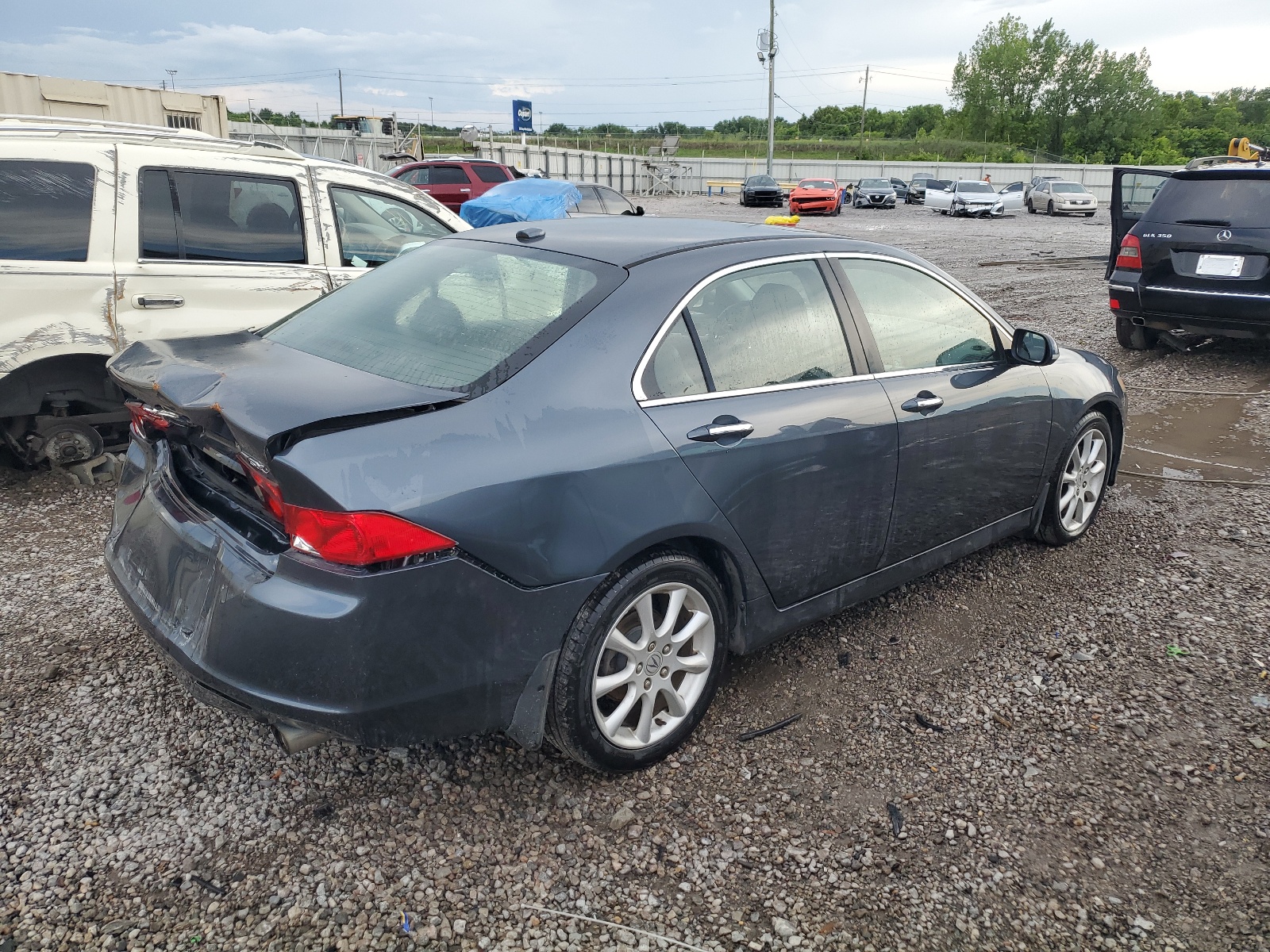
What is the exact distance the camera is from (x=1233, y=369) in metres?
8.30

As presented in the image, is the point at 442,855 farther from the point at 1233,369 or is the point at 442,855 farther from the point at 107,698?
the point at 1233,369

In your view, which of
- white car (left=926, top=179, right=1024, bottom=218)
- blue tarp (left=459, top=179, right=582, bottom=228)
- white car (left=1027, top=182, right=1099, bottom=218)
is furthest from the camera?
white car (left=1027, top=182, right=1099, bottom=218)

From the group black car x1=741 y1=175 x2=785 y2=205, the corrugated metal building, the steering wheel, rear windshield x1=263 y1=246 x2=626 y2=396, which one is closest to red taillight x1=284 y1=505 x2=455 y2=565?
rear windshield x1=263 y1=246 x2=626 y2=396

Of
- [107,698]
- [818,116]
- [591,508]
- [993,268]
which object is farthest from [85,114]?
[818,116]

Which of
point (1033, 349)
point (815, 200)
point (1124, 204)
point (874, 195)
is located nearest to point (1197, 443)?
point (1033, 349)

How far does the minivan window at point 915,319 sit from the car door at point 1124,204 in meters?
5.72

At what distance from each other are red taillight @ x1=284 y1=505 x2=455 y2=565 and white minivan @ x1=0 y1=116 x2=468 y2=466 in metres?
2.38

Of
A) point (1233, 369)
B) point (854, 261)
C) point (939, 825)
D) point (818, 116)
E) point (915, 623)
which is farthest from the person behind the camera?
point (818, 116)

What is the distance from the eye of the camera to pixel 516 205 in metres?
12.5

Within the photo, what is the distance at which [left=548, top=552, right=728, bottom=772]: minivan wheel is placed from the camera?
2.53 m

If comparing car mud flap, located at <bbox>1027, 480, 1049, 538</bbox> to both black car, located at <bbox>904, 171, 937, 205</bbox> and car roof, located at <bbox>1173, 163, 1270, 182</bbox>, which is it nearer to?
car roof, located at <bbox>1173, 163, 1270, 182</bbox>

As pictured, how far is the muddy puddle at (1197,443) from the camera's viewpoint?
581 cm

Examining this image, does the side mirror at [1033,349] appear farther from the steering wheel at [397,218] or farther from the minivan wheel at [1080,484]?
the steering wheel at [397,218]

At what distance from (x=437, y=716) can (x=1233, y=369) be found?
28.3 feet
